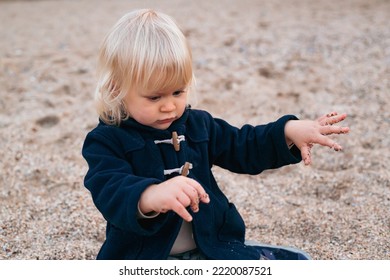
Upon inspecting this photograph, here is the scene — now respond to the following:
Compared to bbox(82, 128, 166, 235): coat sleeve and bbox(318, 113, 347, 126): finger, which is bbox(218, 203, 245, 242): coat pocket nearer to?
bbox(82, 128, 166, 235): coat sleeve

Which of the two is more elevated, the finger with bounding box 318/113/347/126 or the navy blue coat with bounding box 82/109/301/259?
the finger with bounding box 318/113/347/126

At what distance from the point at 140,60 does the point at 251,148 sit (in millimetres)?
531

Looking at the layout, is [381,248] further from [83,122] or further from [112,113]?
[83,122]

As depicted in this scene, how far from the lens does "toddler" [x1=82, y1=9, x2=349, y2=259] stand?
1.69 m

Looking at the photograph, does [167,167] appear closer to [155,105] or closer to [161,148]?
[161,148]

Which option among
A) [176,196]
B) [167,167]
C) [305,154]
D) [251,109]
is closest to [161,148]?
[167,167]

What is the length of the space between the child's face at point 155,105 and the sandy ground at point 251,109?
0.79 m

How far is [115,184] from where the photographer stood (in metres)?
1.69

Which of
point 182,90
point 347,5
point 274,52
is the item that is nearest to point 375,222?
point 182,90

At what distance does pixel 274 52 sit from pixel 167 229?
306 centimetres

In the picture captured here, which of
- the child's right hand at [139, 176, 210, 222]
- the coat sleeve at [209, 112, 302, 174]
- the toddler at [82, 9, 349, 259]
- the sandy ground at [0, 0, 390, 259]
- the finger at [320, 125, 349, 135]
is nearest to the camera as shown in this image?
the child's right hand at [139, 176, 210, 222]

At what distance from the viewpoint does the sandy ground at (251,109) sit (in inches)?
99.9

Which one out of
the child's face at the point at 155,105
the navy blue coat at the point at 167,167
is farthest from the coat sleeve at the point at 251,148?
the child's face at the point at 155,105

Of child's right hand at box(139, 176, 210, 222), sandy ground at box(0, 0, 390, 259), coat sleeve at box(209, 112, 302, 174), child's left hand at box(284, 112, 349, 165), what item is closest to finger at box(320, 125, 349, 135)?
child's left hand at box(284, 112, 349, 165)
